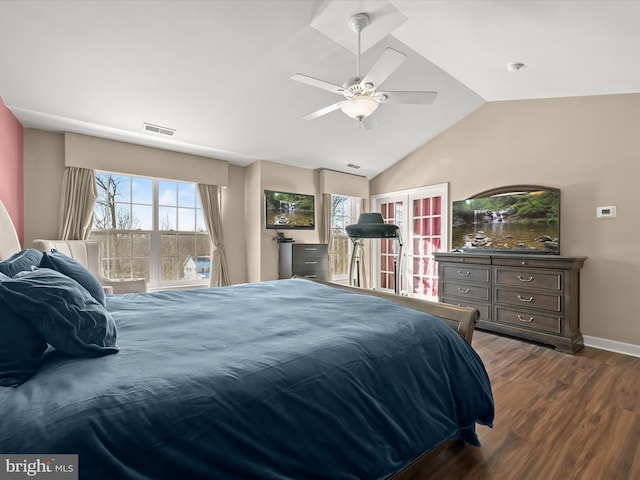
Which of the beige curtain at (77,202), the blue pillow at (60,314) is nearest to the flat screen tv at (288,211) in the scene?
the beige curtain at (77,202)

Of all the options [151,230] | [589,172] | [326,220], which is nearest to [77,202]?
[151,230]

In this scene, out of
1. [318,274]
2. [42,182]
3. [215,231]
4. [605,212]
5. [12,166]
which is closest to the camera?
[12,166]

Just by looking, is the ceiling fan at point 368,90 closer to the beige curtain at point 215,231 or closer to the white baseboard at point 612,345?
the beige curtain at point 215,231

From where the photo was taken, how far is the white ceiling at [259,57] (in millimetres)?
2310

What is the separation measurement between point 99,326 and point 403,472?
4.61 ft

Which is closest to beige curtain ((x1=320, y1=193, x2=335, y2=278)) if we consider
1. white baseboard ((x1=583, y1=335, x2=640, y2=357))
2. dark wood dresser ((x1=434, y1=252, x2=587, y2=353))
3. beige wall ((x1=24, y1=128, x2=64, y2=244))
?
dark wood dresser ((x1=434, y1=252, x2=587, y2=353))

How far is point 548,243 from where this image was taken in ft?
12.1

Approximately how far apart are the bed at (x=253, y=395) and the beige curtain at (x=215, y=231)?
10.2ft

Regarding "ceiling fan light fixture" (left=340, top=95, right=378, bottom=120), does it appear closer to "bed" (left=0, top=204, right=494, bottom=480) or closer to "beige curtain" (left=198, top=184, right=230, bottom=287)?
"bed" (left=0, top=204, right=494, bottom=480)

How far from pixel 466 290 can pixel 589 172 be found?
1925 mm

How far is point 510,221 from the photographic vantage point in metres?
3.96

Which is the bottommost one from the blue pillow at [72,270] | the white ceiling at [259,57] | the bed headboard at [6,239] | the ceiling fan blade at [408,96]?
the blue pillow at [72,270]

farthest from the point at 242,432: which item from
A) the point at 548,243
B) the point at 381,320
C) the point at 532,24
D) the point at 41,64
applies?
the point at 548,243

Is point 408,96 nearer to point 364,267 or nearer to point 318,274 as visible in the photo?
point 318,274
